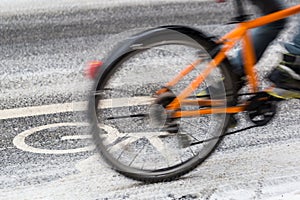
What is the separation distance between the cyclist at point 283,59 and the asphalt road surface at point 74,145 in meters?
0.09

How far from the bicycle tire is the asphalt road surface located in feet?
0.31

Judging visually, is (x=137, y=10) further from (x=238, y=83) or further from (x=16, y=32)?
(x=238, y=83)

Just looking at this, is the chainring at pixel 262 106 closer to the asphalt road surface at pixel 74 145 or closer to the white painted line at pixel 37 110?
the asphalt road surface at pixel 74 145

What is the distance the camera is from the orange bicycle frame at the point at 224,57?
12.0 feet

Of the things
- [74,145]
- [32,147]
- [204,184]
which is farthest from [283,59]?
[32,147]

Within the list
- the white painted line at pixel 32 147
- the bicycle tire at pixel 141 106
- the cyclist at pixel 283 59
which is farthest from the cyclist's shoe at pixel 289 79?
the white painted line at pixel 32 147

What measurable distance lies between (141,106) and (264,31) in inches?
34.3

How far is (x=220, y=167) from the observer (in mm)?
4105

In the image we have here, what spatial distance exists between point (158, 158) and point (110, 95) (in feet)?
1.78

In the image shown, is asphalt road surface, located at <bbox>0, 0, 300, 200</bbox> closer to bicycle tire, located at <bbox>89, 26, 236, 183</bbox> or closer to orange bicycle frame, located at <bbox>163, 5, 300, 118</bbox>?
bicycle tire, located at <bbox>89, 26, 236, 183</bbox>

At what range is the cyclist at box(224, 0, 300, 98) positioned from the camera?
376 cm

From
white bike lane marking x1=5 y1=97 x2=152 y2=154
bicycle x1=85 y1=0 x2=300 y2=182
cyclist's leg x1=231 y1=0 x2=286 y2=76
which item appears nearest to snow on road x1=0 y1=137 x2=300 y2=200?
bicycle x1=85 y1=0 x2=300 y2=182

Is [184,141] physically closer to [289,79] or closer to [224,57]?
[224,57]

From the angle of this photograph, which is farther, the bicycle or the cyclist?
the cyclist
